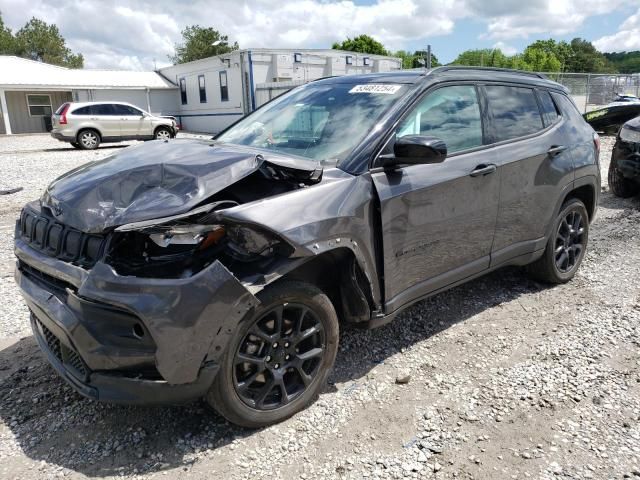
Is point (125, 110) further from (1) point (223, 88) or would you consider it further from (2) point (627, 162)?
(2) point (627, 162)

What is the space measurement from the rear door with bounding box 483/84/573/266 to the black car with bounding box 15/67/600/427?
0.02 metres

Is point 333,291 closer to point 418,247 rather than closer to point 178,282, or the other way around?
point 418,247

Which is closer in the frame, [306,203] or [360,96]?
[306,203]

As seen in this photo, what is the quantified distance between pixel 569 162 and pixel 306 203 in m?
2.91

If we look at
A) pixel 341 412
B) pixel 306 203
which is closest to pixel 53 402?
pixel 341 412

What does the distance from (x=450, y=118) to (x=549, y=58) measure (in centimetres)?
8563

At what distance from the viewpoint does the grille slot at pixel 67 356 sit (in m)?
2.44

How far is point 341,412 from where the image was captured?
114 inches

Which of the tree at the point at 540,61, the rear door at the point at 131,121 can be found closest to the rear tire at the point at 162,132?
the rear door at the point at 131,121

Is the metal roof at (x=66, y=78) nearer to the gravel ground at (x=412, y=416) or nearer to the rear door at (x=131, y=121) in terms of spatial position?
the rear door at (x=131, y=121)

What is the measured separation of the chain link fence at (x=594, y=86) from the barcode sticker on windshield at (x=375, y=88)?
1027 inches

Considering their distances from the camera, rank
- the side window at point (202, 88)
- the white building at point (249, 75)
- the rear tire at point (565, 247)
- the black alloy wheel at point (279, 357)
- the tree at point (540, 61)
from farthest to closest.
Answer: the tree at point (540, 61) → the side window at point (202, 88) → the white building at point (249, 75) → the rear tire at point (565, 247) → the black alloy wheel at point (279, 357)

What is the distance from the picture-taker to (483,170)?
11.5 feet

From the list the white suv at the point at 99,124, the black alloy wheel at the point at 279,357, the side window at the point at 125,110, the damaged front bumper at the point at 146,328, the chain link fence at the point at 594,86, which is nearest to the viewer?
the damaged front bumper at the point at 146,328
